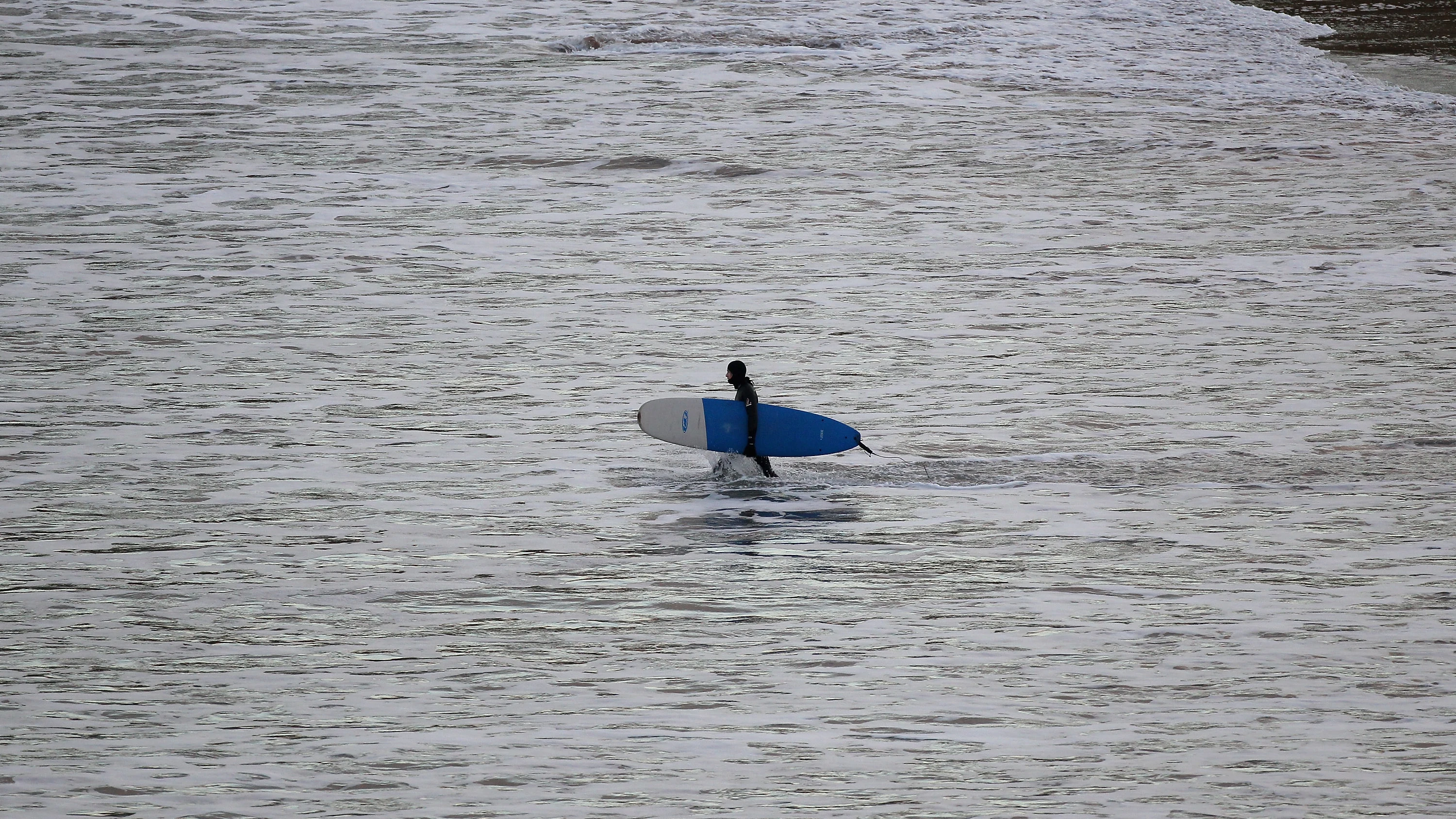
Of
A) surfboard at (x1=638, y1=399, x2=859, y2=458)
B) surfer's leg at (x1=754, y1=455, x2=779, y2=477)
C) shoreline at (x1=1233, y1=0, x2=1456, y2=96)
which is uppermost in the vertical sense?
shoreline at (x1=1233, y1=0, x2=1456, y2=96)

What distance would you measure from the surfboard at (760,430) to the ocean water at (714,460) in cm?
22

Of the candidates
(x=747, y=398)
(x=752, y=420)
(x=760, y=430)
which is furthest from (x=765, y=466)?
(x=747, y=398)

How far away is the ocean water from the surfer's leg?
15 cm

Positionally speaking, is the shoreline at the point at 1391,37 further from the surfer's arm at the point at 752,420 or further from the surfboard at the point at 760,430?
the surfer's arm at the point at 752,420

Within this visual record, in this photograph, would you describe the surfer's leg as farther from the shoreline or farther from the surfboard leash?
the shoreline

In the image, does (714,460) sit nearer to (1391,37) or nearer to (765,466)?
(765,466)

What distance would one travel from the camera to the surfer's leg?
9594 millimetres

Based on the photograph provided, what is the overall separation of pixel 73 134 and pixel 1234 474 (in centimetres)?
1379

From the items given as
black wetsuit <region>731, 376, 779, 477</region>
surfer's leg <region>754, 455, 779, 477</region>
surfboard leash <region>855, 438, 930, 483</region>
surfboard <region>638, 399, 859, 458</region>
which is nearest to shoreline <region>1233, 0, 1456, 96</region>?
surfboard leash <region>855, 438, 930, 483</region>

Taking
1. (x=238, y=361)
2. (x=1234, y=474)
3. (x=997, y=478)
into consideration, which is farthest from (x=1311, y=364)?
(x=238, y=361)

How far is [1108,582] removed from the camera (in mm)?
8062

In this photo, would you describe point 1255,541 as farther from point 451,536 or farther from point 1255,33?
point 1255,33

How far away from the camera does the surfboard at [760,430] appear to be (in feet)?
31.2

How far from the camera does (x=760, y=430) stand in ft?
31.3
